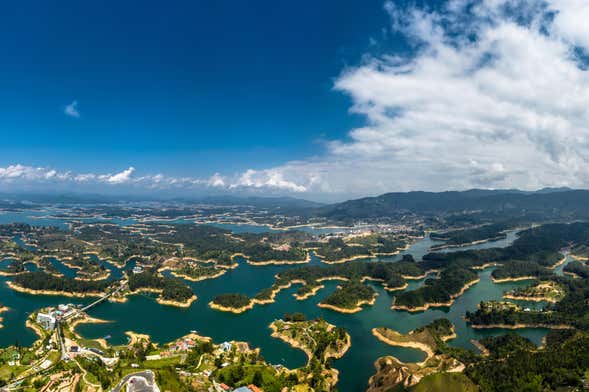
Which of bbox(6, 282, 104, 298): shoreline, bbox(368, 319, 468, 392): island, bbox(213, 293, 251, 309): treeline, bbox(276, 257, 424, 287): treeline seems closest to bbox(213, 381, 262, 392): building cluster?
bbox(368, 319, 468, 392): island

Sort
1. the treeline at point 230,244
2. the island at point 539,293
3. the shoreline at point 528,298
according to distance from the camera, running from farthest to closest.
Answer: the treeline at point 230,244 < the island at point 539,293 < the shoreline at point 528,298

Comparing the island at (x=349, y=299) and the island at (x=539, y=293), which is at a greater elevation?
the island at (x=349, y=299)

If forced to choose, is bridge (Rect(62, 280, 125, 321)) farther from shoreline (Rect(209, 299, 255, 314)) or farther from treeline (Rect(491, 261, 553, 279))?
treeline (Rect(491, 261, 553, 279))

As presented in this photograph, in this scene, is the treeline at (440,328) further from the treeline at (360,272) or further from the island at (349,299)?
the treeline at (360,272)

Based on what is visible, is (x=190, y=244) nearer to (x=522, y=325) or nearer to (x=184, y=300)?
(x=184, y=300)

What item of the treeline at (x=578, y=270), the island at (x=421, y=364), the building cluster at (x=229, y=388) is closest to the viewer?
the building cluster at (x=229, y=388)

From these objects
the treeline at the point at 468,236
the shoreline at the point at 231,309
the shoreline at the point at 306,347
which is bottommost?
the shoreline at the point at 306,347

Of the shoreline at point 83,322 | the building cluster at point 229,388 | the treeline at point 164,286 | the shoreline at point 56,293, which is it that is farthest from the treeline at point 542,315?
the shoreline at point 56,293
